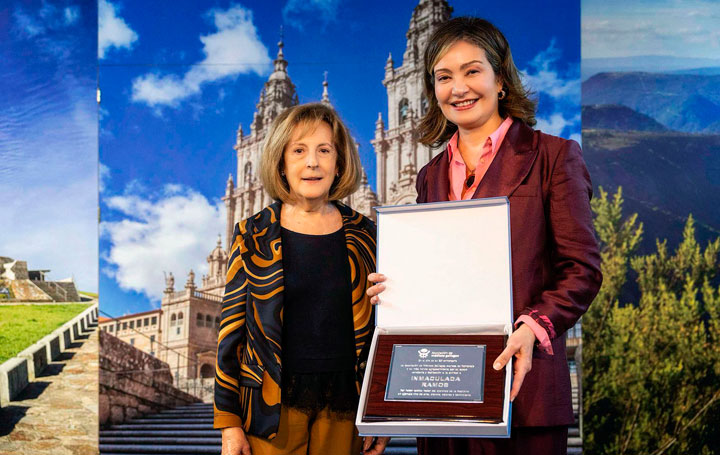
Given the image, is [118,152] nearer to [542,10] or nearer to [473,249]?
[542,10]

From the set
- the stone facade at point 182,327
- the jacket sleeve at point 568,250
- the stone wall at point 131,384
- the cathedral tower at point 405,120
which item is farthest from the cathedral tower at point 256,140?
the jacket sleeve at point 568,250

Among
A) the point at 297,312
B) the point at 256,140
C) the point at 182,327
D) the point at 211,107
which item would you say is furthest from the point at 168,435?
the point at 297,312

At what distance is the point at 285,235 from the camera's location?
5.91ft

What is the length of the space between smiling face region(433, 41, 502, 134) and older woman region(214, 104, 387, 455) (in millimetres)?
386

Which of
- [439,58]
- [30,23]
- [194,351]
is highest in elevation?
[30,23]

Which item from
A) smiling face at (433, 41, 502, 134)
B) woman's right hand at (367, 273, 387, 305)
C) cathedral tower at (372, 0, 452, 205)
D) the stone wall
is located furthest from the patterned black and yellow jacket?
the stone wall

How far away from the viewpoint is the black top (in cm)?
167

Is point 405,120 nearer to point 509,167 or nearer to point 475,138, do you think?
point 475,138

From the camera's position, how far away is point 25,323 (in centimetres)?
545

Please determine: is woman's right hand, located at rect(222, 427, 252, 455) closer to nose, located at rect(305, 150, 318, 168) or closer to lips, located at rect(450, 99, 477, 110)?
nose, located at rect(305, 150, 318, 168)

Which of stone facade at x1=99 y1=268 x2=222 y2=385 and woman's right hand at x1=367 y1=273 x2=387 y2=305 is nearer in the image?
woman's right hand at x1=367 y1=273 x2=387 y2=305

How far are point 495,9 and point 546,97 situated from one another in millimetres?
676

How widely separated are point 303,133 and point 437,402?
871mm

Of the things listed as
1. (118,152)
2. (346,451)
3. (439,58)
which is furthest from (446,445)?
(118,152)
